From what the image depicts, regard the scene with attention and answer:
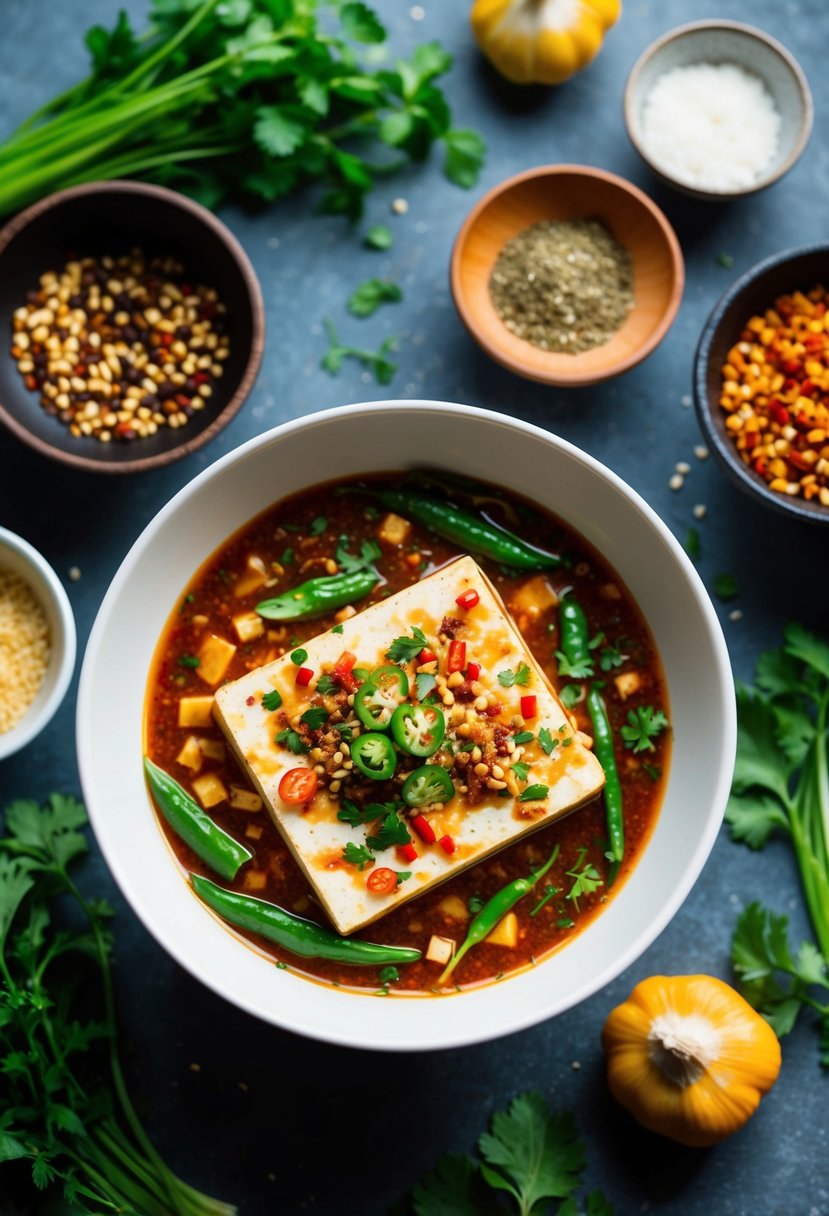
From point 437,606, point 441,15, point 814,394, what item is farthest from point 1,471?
point 814,394

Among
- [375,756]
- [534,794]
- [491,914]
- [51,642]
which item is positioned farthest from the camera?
Answer: [51,642]

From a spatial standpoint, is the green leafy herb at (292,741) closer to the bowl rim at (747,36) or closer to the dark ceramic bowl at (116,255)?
the dark ceramic bowl at (116,255)

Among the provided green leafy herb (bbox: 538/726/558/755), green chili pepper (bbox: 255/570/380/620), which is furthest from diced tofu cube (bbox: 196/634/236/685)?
green leafy herb (bbox: 538/726/558/755)

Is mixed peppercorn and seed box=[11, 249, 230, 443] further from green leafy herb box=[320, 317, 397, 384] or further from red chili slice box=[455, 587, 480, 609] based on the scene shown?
red chili slice box=[455, 587, 480, 609]

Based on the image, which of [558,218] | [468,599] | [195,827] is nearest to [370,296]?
[558,218]

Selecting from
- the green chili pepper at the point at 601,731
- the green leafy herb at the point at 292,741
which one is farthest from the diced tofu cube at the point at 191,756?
the green chili pepper at the point at 601,731

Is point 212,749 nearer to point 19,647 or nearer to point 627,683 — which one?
point 19,647
